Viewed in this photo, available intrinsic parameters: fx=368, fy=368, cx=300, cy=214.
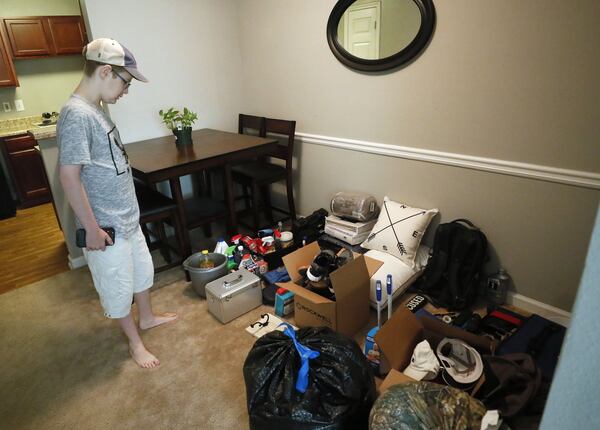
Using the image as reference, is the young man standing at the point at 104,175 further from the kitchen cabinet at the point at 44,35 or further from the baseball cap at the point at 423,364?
the kitchen cabinet at the point at 44,35

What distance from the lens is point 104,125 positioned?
5.05ft

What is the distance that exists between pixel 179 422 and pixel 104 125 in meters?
1.29

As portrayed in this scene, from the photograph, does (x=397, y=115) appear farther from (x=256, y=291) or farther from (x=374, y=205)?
(x=256, y=291)

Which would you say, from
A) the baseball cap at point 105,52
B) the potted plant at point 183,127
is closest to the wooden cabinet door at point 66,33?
the potted plant at point 183,127

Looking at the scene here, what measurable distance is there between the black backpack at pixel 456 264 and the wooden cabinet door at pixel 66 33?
4.54 metres

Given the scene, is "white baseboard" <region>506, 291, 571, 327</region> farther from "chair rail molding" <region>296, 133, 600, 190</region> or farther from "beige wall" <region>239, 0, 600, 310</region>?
"chair rail molding" <region>296, 133, 600, 190</region>

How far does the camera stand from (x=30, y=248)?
321cm

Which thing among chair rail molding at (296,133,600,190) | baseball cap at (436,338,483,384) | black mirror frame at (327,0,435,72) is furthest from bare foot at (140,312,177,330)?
black mirror frame at (327,0,435,72)

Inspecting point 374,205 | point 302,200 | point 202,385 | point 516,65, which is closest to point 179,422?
point 202,385

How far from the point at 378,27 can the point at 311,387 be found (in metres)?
2.09

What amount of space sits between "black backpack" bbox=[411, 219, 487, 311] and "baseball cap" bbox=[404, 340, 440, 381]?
64 centimetres

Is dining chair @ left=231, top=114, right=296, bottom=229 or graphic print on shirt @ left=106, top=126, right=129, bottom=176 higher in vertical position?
graphic print on shirt @ left=106, top=126, right=129, bottom=176

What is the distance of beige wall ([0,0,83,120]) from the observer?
4.08m

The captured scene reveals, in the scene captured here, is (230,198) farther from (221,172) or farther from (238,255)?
(221,172)
